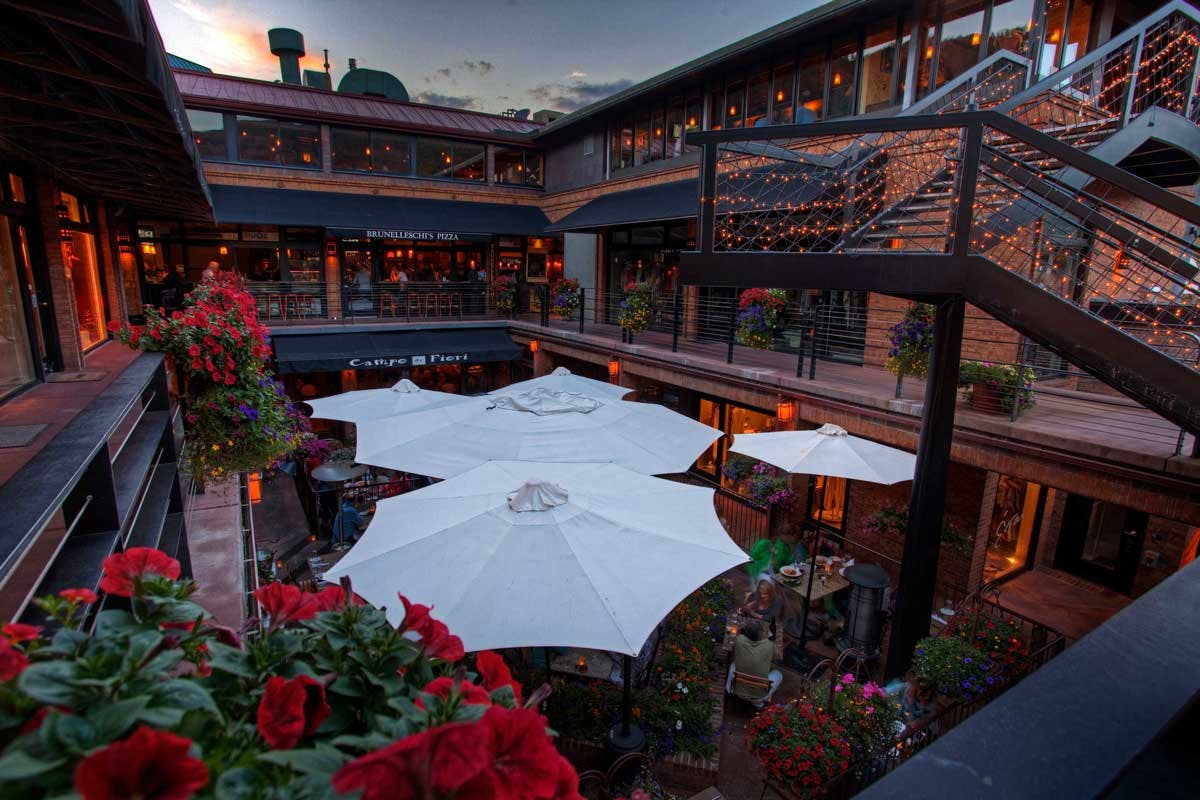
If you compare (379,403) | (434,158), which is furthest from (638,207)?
(434,158)

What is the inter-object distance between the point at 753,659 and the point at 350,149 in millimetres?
20436

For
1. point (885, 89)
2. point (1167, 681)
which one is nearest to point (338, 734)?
point (1167, 681)

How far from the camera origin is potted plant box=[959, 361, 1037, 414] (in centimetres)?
721

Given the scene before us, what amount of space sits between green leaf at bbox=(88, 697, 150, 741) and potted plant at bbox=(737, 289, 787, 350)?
10.2 metres

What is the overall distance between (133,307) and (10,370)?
373 inches

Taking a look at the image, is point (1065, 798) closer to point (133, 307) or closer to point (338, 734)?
point (338, 734)

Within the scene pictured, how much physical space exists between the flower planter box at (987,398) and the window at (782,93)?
315 inches

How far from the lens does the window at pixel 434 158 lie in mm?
21438

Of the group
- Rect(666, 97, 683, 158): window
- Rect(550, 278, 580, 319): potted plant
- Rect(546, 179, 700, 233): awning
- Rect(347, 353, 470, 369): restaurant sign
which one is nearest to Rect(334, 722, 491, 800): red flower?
Rect(546, 179, 700, 233): awning

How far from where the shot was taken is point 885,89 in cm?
1148

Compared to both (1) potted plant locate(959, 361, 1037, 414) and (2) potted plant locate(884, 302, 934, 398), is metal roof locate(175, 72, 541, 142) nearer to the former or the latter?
(2) potted plant locate(884, 302, 934, 398)

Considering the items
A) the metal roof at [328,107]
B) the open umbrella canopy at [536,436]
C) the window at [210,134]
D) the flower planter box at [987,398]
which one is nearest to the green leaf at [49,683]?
the open umbrella canopy at [536,436]

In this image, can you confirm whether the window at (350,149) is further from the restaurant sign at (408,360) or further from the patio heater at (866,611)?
the patio heater at (866,611)

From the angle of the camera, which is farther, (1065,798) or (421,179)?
(421,179)
